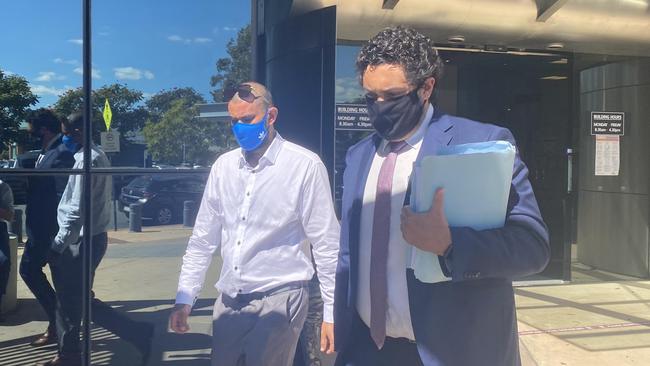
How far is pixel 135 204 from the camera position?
3.72m

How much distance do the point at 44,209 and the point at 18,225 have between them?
0.19 metres

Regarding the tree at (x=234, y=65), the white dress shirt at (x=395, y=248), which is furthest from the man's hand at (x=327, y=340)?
the tree at (x=234, y=65)

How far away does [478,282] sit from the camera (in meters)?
1.56

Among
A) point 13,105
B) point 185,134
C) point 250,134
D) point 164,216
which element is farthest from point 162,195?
point 250,134

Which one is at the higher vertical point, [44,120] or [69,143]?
[44,120]

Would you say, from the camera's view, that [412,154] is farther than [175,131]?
No

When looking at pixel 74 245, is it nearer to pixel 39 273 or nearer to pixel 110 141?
pixel 39 273

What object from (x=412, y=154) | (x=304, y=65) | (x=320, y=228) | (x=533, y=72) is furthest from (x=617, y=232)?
(x=412, y=154)

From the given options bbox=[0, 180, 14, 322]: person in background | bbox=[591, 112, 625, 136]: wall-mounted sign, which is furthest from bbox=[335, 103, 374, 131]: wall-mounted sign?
bbox=[591, 112, 625, 136]: wall-mounted sign

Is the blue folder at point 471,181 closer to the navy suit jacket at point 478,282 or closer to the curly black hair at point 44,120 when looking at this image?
the navy suit jacket at point 478,282

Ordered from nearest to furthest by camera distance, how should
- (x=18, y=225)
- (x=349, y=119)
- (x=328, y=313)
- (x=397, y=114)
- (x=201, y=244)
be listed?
1. (x=397, y=114)
2. (x=328, y=313)
3. (x=201, y=244)
4. (x=18, y=225)
5. (x=349, y=119)

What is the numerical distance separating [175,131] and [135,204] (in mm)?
574

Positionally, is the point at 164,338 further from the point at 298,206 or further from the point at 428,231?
the point at 428,231

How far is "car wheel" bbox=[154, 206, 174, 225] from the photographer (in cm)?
375
